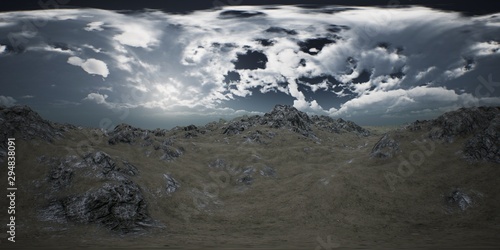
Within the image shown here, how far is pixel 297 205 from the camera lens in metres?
56.2

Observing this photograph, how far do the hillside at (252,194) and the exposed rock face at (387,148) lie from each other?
0.24m

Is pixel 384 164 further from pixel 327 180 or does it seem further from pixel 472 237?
pixel 472 237

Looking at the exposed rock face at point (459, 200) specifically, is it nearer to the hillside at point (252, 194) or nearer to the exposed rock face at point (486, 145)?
the hillside at point (252, 194)

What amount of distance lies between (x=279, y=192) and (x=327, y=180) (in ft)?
35.8

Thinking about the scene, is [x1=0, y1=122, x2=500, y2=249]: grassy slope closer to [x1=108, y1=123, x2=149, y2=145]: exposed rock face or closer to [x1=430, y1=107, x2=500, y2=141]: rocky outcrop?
[x1=108, y1=123, x2=149, y2=145]: exposed rock face

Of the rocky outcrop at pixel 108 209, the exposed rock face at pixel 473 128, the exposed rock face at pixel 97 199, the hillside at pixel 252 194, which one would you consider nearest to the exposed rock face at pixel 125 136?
the hillside at pixel 252 194

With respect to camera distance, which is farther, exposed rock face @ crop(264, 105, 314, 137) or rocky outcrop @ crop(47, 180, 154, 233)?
exposed rock face @ crop(264, 105, 314, 137)

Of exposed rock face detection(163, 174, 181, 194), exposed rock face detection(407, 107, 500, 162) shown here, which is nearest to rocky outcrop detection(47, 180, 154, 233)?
exposed rock face detection(163, 174, 181, 194)

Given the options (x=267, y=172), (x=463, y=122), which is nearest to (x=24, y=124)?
(x=267, y=172)

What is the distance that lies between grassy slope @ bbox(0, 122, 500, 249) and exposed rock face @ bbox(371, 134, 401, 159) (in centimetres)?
197

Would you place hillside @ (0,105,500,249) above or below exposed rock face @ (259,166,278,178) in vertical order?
→ above

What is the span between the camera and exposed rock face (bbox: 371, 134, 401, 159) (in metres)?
74.2

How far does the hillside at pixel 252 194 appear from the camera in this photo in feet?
140

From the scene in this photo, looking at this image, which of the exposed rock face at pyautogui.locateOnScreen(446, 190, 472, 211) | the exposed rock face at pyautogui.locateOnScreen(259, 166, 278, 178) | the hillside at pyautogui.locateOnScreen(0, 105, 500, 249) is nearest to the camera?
the hillside at pyautogui.locateOnScreen(0, 105, 500, 249)
